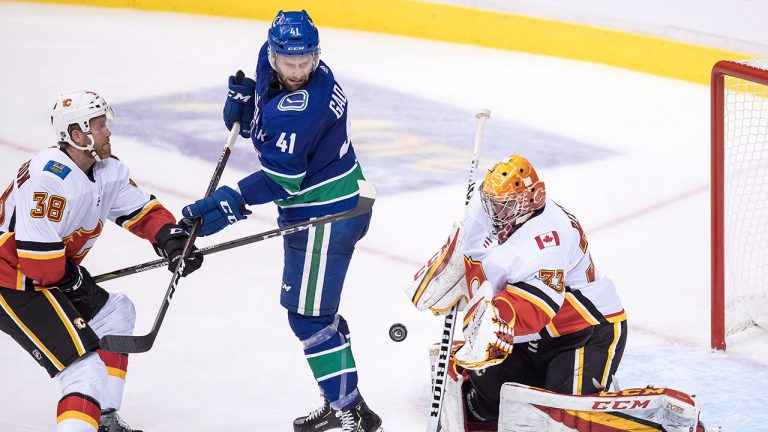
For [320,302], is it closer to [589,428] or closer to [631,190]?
[589,428]

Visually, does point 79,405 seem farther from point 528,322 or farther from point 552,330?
point 552,330

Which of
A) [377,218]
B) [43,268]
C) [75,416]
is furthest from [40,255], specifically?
[377,218]

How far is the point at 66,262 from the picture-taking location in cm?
296

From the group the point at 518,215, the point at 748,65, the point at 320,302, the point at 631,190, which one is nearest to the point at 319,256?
the point at 320,302

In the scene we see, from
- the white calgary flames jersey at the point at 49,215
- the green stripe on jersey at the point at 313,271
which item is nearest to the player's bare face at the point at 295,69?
the green stripe on jersey at the point at 313,271

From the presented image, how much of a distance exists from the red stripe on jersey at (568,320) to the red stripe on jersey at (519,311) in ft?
0.75

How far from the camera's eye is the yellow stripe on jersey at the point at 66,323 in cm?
283

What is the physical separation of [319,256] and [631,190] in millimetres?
2435

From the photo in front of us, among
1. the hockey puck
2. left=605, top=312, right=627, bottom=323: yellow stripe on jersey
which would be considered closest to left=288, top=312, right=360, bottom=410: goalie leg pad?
the hockey puck

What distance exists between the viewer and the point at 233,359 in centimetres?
368

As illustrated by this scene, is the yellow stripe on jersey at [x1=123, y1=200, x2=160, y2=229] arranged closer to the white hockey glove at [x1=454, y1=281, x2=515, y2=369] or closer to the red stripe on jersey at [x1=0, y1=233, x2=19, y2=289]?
the red stripe on jersey at [x1=0, y1=233, x2=19, y2=289]

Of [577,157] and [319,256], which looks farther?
[577,157]

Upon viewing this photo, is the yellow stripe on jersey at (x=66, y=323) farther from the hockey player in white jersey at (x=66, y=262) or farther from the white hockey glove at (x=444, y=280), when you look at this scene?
the white hockey glove at (x=444, y=280)

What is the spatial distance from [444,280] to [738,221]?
1.94 meters
